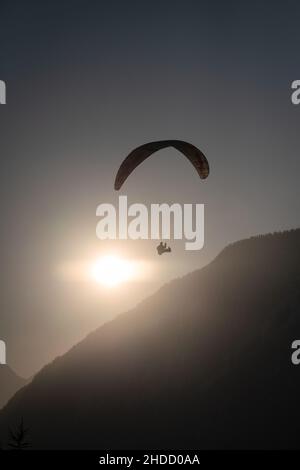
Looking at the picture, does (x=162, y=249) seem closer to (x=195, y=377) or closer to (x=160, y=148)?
(x=160, y=148)

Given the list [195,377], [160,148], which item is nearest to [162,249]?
[160,148]

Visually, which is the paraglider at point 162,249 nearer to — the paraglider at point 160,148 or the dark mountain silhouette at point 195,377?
the paraglider at point 160,148

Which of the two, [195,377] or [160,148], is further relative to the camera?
[195,377]

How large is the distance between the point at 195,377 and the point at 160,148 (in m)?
137

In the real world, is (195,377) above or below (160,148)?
above

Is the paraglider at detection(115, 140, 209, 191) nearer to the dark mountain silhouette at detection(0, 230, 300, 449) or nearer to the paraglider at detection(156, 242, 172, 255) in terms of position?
the paraglider at detection(156, 242, 172, 255)

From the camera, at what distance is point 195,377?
16788 centimetres

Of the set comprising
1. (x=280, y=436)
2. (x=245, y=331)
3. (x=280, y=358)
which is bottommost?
(x=280, y=436)

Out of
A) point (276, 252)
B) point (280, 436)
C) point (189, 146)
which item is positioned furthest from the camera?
point (276, 252)

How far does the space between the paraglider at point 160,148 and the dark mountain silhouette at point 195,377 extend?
367 feet

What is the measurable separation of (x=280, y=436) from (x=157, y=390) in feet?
132
